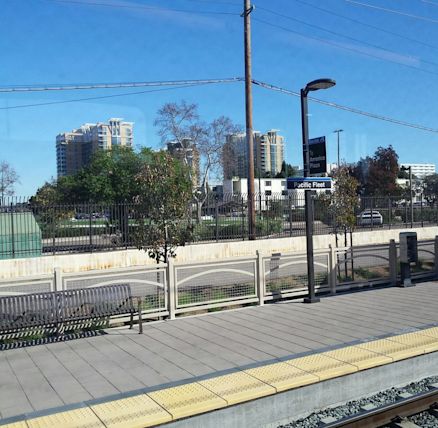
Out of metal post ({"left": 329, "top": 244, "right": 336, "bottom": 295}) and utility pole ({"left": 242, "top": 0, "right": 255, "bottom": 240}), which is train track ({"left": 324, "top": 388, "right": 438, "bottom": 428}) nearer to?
metal post ({"left": 329, "top": 244, "right": 336, "bottom": 295})

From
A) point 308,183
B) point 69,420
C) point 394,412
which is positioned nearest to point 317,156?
point 308,183

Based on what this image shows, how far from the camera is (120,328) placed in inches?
339

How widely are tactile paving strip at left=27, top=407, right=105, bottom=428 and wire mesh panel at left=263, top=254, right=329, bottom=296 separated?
6.14m

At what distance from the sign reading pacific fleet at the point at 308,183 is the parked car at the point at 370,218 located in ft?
58.7

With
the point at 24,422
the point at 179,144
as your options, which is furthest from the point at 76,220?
the point at 179,144

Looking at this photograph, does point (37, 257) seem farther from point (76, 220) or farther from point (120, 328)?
point (120, 328)

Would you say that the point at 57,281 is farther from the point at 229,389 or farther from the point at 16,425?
the point at 229,389

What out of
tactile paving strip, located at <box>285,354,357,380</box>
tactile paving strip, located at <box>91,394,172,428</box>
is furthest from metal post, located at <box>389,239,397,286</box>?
tactile paving strip, located at <box>91,394,172,428</box>

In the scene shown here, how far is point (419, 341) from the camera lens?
6953 millimetres

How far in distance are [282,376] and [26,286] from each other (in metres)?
4.39

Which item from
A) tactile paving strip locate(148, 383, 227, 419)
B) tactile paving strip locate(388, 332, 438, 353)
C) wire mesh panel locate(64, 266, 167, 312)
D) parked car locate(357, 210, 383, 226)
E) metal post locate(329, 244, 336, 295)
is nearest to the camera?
tactile paving strip locate(148, 383, 227, 419)

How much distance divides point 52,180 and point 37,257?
6322 cm

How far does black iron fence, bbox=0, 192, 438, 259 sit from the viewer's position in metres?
17.8

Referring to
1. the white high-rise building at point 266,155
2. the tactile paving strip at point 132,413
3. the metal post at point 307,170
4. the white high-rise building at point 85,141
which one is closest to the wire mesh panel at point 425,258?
the metal post at point 307,170
